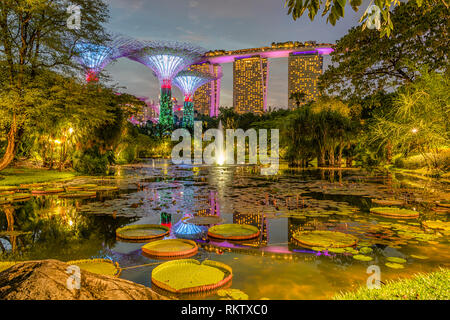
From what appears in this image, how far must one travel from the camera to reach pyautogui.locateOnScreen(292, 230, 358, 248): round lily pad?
439cm

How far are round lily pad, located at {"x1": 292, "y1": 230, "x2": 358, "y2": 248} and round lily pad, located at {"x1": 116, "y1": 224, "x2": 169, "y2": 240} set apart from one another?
236 cm

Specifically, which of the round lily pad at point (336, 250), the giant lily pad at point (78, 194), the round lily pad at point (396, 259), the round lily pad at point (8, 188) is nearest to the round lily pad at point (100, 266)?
the round lily pad at point (336, 250)

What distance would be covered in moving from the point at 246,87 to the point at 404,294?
15732cm

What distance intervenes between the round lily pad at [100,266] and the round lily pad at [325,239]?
2.79 metres

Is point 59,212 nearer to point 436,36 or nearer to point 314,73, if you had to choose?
point 436,36

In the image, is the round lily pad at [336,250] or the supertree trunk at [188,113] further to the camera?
the supertree trunk at [188,113]

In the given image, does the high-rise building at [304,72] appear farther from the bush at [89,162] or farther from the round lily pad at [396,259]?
the round lily pad at [396,259]

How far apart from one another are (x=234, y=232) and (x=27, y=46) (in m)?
12.3

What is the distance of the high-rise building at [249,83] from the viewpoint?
499ft

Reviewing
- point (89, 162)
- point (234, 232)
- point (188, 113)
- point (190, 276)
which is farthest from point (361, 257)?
point (188, 113)

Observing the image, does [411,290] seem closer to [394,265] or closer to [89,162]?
[394,265]

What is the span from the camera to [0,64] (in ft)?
34.4

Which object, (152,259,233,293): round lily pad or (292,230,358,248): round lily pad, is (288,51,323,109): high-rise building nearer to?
(292,230,358,248): round lily pad
